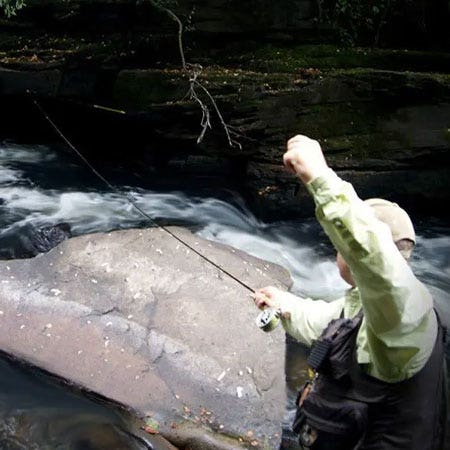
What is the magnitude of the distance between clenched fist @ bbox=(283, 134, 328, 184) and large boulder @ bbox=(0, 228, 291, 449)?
2.56 meters

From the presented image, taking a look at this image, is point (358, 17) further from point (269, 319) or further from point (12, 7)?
point (269, 319)

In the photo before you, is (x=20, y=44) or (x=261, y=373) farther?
(x=20, y=44)

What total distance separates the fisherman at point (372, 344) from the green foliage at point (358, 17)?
24.1ft

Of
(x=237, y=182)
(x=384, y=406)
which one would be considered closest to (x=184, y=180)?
(x=237, y=182)

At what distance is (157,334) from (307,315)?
2504mm

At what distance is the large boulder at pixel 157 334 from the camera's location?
4.11 metres

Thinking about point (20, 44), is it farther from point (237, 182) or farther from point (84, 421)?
point (84, 421)

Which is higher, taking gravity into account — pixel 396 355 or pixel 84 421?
pixel 396 355

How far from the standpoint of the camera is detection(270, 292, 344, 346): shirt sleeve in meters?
2.37

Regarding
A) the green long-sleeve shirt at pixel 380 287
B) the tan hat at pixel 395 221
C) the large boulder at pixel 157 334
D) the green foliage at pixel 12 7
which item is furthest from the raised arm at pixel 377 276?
the green foliage at pixel 12 7

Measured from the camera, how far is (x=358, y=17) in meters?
8.86

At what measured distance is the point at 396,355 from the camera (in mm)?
1771

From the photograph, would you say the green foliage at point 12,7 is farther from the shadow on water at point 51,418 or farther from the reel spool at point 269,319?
the reel spool at point 269,319

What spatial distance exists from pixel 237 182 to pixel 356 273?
22.8 feet
